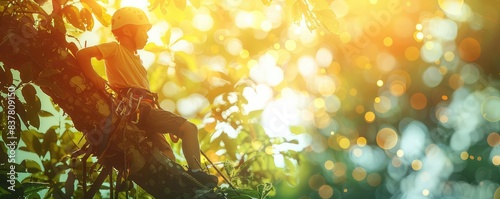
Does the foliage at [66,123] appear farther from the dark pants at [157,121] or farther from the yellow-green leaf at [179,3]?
the dark pants at [157,121]

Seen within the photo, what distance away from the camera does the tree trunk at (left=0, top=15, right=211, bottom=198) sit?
2049 millimetres

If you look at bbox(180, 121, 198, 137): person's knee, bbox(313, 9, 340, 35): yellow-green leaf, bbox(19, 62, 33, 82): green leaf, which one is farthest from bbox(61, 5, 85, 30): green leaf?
bbox(313, 9, 340, 35): yellow-green leaf

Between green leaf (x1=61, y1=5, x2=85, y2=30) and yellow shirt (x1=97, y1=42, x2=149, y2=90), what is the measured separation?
18 cm

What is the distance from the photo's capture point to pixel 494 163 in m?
12.9

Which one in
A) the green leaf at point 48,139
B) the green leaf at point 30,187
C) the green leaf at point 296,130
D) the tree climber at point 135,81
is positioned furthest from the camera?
the green leaf at point 296,130

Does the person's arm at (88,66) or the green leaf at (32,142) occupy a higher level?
the person's arm at (88,66)

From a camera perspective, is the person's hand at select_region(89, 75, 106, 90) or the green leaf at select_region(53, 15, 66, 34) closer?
the person's hand at select_region(89, 75, 106, 90)

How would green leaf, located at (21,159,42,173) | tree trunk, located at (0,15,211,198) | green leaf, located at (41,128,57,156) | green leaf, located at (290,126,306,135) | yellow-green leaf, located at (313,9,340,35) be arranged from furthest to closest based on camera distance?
green leaf, located at (290,126,306,135) → green leaf, located at (41,128,57,156) → green leaf, located at (21,159,42,173) → yellow-green leaf, located at (313,9,340,35) → tree trunk, located at (0,15,211,198)

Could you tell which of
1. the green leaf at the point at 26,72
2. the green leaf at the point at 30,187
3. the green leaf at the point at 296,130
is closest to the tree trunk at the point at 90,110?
the green leaf at the point at 26,72

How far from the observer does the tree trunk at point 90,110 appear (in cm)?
205

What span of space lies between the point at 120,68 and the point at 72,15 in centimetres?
38

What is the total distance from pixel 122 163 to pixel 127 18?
97cm

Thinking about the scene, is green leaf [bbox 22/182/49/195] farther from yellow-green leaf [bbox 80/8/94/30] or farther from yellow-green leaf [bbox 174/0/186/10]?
yellow-green leaf [bbox 174/0/186/10]

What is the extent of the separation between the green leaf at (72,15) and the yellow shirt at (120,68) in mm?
176
